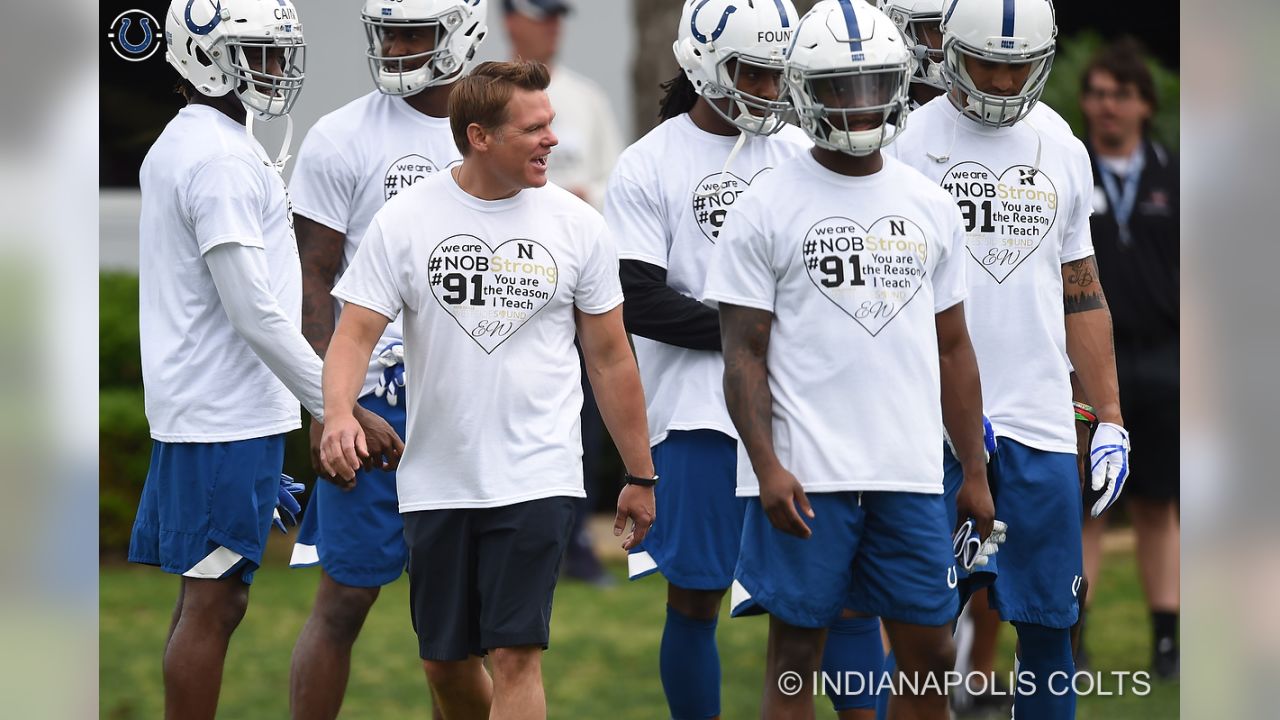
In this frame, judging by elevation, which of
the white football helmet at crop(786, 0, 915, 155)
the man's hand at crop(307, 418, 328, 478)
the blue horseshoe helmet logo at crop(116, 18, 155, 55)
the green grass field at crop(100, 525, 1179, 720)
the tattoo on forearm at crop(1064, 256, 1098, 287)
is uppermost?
the blue horseshoe helmet logo at crop(116, 18, 155, 55)

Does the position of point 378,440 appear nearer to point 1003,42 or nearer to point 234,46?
point 234,46

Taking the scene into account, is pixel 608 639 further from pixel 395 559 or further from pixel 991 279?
pixel 991 279

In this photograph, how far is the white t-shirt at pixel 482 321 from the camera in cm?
497

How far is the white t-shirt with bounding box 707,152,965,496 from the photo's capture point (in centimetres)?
486

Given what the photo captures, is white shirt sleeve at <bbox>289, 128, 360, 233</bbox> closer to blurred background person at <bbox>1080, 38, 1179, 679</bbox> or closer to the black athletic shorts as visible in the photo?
the black athletic shorts

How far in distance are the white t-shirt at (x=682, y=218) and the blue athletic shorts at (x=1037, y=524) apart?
2.78 feet

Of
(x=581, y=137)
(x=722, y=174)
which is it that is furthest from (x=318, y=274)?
(x=581, y=137)

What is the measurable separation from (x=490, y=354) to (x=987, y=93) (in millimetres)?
1642

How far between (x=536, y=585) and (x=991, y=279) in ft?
5.21

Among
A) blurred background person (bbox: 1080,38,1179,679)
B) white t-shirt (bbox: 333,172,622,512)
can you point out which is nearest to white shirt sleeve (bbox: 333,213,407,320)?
white t-shirt (bbox: 333,172,622,512)

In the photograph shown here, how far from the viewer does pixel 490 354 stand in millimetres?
4988

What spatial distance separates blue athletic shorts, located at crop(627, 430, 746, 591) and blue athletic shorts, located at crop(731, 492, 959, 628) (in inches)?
33.1

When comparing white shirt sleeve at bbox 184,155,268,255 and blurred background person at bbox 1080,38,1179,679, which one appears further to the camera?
blurred background person at bbox 1080,38,1179,679

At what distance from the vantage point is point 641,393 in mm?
5191
